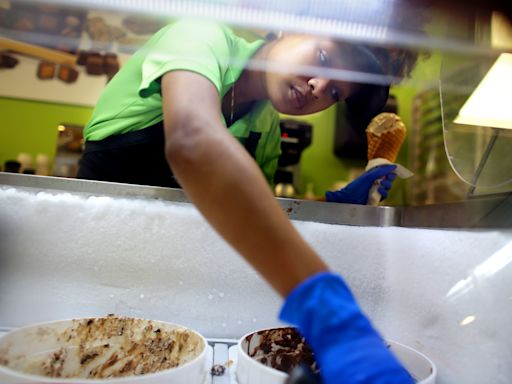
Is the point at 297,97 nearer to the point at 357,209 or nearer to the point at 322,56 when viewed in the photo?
the point at 322,56

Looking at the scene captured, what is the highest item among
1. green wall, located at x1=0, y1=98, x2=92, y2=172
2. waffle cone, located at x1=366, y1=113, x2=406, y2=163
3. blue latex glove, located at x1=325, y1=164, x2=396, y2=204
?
waffle cone, located at x1=366, y1=113, x2=406, y2=163

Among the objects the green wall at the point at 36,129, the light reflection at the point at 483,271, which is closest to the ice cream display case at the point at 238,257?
the light reflection at the point at 483,271

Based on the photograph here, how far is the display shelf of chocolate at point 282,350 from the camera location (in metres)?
0.81

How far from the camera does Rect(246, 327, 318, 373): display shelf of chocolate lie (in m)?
0.81

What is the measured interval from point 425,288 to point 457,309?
88mm

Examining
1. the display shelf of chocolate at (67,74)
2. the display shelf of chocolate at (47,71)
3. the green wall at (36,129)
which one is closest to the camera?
the display shelf of chocolate at (47,71)

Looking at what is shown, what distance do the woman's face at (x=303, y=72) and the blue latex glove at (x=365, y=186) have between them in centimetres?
24

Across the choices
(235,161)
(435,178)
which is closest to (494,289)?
(235,161)

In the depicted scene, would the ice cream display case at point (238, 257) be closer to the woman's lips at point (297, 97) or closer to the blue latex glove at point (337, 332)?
the woman's lips at point (297, 97)

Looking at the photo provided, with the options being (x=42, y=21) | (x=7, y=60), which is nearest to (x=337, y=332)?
(x=42, y=21)

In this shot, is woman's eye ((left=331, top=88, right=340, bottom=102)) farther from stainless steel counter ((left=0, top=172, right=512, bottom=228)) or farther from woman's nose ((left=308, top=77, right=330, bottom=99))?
stainless steel counter ((left=0, top=172, right=512, bottom=228))

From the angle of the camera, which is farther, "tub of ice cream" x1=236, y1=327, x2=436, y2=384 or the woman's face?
the woman's face

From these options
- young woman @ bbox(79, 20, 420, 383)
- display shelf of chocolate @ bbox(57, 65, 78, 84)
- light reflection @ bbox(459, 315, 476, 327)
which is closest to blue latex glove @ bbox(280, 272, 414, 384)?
young woman @ bbox(79, 20, 420, 383)

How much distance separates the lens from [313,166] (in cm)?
324
